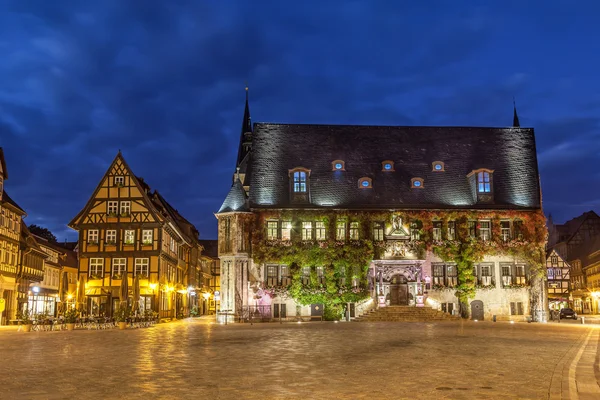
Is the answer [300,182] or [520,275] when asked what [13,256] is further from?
[520,275]

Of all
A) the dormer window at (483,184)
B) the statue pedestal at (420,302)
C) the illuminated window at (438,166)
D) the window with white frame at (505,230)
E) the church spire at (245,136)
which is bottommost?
the statue pedestal at (420,302)

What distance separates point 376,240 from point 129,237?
19535mm

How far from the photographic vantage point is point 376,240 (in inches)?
1822

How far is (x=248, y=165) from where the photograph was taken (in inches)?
1973

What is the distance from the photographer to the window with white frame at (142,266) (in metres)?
49.7

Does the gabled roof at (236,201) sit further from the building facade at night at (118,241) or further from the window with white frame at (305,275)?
the building facade at night at (118,241)

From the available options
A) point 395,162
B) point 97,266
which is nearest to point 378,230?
point 395,162

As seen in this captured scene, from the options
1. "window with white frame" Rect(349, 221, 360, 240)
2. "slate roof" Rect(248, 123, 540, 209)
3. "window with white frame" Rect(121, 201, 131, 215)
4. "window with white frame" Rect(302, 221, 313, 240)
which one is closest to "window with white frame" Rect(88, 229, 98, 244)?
"window with white frame" Rect(121, 201, 131, 215)

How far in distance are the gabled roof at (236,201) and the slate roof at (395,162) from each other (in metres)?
0.38

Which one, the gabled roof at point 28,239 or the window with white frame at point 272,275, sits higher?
the gabled roof at point 28,239

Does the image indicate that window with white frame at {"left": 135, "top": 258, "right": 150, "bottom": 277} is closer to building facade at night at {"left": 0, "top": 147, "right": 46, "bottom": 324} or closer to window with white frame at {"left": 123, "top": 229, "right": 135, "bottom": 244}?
window with white frame at {"left": 123, "top": 229, "right": 135, "bottom": 244}

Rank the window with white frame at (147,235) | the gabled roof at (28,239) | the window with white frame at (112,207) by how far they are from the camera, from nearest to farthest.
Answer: the window with white frame at (147,235) < the window with white frame at (112,207) < the gabled roof at (28,239)

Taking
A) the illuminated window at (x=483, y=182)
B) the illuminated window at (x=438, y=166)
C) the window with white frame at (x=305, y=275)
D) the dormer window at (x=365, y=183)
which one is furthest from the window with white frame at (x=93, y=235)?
the illuminated window at (x=483, y=182)

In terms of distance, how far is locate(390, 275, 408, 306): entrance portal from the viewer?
1796 inches
